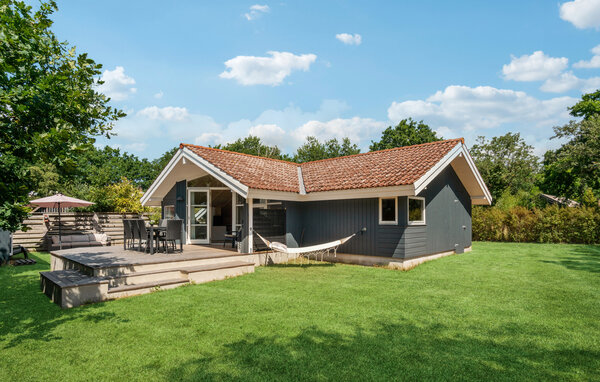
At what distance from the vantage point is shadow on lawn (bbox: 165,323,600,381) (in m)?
3.42

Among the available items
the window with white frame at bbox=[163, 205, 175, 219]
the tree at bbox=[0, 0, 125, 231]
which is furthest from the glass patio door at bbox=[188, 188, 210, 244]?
the tree at bbox=[0, 0, 125, 231]

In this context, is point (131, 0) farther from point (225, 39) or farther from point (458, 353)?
point (458, 353)

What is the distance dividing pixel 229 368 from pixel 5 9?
4863 mm

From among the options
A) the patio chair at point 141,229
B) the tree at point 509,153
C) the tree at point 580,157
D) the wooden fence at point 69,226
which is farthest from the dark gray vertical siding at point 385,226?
the tree at point 509,153

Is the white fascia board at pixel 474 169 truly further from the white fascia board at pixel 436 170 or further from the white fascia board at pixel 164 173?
the white fascia board at pixel 164 173

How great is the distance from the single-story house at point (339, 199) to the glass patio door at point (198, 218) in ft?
0.12

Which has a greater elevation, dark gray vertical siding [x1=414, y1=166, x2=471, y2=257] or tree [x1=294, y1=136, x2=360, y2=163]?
tree [x1=294, y1=136, x2=360, y2=163]

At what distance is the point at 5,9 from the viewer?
12.8ft

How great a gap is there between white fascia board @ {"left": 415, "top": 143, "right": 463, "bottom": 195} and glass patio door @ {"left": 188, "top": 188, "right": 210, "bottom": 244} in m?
7.71

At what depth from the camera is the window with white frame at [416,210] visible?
1026cm

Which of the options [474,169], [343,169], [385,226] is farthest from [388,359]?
[474,169]

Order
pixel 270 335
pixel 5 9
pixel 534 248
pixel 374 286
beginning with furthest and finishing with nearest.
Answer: pixel 534 248
pixel 374 286
pixel 270 335
pixel 5 9

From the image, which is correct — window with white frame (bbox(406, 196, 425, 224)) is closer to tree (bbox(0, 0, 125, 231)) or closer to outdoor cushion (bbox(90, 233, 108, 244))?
tree (bbox(0, 0, 125, 231))

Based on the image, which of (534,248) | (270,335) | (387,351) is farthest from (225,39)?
(534,248)
